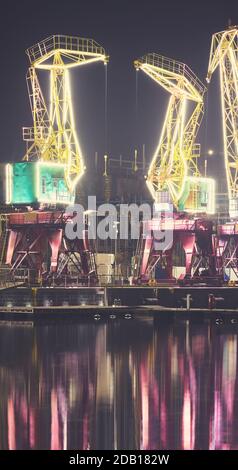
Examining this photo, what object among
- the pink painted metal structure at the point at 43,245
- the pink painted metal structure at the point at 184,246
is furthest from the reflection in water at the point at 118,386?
Result: the pink painted metal structure at the point at 184,246

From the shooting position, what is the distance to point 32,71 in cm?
7494

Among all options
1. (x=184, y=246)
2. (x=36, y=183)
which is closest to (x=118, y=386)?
(x=36, y=183)

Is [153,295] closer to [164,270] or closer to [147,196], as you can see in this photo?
[164,270]

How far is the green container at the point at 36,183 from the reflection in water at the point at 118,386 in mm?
12793

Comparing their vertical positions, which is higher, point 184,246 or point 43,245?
point 43,245

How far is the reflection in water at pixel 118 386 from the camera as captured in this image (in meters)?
34.4

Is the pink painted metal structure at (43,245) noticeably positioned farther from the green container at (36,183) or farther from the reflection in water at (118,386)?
the reflection in water at (118,386)

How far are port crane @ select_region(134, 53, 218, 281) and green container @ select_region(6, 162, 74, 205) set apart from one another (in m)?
8.04

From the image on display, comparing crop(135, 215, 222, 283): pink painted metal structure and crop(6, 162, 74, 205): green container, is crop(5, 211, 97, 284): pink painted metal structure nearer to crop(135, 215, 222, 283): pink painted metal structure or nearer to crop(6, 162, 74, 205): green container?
crop(6, 162, 74, 205): green container

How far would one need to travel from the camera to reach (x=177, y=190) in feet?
265

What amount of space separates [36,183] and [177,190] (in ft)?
41.7

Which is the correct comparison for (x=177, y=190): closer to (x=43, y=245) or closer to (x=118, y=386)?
(x=43, y=245)

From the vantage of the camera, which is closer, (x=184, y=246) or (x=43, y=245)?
(x=43, y=245)
